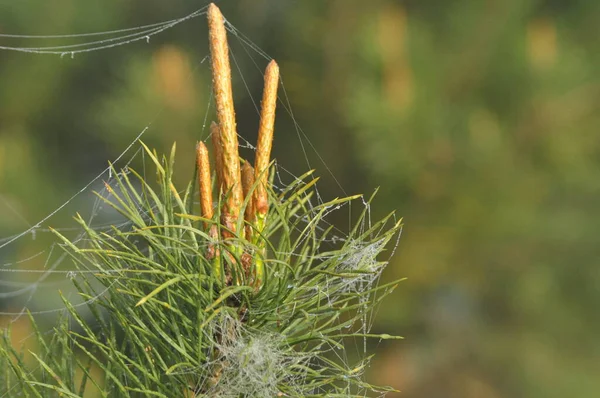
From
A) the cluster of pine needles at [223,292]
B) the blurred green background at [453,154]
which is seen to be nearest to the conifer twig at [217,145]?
the cluster of pine needles at [223,292]

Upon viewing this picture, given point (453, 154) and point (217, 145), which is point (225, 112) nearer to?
point (217, 145)

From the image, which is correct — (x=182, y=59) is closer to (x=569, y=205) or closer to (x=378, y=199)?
(x=378, y=199)

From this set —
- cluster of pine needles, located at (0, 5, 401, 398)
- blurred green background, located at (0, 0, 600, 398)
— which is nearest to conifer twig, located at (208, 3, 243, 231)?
cluster of pine needles, located at (0, 5, 401, 398)

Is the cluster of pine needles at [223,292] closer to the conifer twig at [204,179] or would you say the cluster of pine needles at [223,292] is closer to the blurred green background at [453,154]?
the conifer twig at [204,179]

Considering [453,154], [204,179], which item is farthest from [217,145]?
[453,154]

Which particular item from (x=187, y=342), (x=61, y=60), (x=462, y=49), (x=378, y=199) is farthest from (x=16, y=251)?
(x=187, y=342)

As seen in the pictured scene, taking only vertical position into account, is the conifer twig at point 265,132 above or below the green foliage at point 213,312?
above

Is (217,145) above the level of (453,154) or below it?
above
